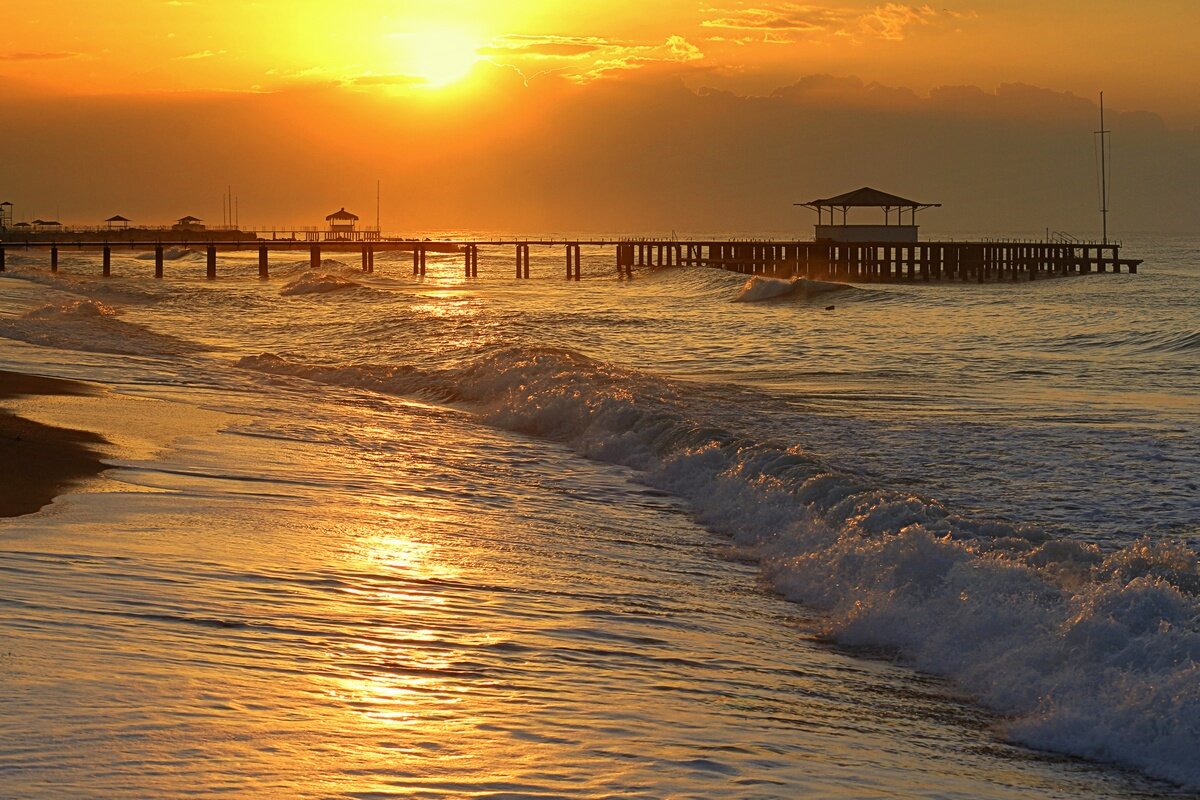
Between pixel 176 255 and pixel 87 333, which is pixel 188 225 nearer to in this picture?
pixel 176 255

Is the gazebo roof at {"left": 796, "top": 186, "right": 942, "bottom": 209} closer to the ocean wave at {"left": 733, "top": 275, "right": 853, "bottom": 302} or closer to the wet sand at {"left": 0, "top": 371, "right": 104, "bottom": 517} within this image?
the ocean wave at {"left": 733, "top": 275, "right": 853, "bottom": 302}

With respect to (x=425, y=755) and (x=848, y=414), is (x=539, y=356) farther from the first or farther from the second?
(x=425, y=755)

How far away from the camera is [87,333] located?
2823 centimetres

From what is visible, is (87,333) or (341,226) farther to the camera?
(341,226)

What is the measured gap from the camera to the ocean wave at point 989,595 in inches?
220

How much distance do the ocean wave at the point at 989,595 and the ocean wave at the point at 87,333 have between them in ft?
50.5

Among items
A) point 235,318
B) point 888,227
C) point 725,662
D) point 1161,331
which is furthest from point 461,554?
point 888,227

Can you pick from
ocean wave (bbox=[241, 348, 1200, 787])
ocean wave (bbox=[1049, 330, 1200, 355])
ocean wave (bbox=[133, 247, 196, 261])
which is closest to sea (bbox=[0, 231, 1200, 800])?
ocean wave (bbox=[241, 348, 1200, 787])

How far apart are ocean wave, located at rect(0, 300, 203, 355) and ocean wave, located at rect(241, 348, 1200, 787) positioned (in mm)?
15387

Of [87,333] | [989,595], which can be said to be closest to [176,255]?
[87,333]

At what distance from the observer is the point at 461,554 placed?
27.3 ft

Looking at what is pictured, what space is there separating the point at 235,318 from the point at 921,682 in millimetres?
36498

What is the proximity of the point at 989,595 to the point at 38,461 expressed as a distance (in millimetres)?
7344

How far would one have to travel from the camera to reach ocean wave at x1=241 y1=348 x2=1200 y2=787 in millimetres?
5578
